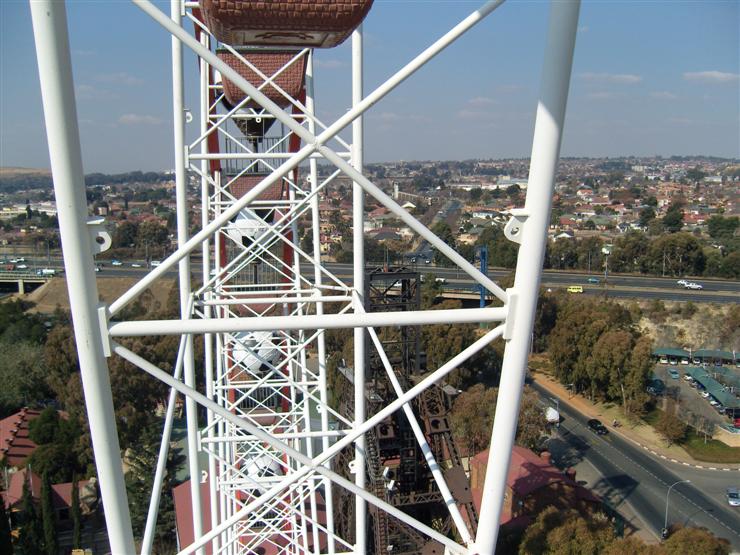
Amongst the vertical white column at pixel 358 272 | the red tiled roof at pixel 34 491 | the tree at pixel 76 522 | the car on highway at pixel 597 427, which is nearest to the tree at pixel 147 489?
the tree at pixel 76 522

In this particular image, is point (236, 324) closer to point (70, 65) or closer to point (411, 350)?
point (70, 65)

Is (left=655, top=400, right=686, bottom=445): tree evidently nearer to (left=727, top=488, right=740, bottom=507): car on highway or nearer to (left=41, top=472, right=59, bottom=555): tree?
(left=727, top=488, right=740, bottom=507): car on highway

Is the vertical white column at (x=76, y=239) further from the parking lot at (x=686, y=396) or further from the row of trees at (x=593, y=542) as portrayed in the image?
the parking lot at (x=686, y=396)

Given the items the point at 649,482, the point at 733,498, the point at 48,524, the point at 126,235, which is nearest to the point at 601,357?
the point at 649,482

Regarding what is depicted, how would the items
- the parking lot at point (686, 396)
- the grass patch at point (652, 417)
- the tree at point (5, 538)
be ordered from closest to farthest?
1. the tree at point (5, 538)
2. the parking lot at point (686, 396)
3. the grass patch at point (652, 417)

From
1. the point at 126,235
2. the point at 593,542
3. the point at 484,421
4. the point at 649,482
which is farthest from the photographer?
the point at 126,235

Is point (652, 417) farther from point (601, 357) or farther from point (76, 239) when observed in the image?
point (76, 239)
